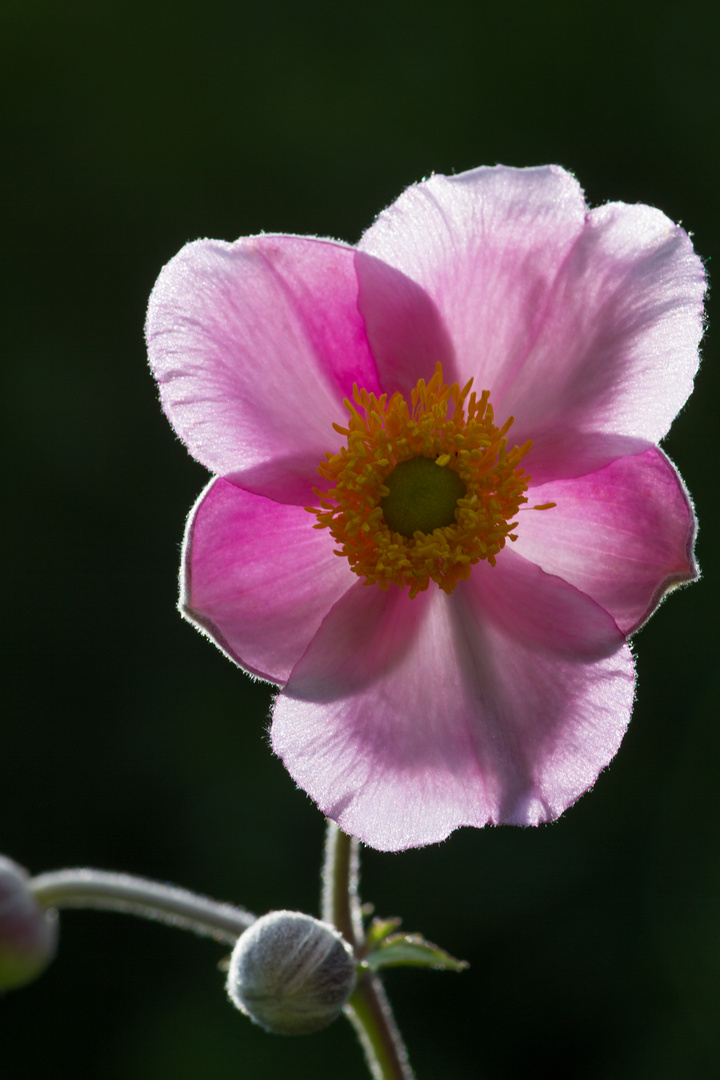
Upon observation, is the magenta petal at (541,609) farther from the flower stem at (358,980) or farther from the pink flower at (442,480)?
the flower stem at (358,980)

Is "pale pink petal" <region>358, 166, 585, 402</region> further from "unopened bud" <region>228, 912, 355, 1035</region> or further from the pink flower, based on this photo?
"unopened bud" <region>228, 912, 355, 1035</region>

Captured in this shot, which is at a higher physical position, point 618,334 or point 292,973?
point 618,334

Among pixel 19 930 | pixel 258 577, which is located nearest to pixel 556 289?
pixel 258 577

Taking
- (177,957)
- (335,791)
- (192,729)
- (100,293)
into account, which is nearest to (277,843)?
(192,729)

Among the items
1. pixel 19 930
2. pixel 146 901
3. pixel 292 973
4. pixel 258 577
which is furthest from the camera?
pixel 19 930

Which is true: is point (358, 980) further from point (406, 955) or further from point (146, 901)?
point (146, 901)

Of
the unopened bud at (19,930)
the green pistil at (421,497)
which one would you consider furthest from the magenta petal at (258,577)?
the unopened bud at (19,930)

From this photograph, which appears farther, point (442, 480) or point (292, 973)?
point (442, 480)
